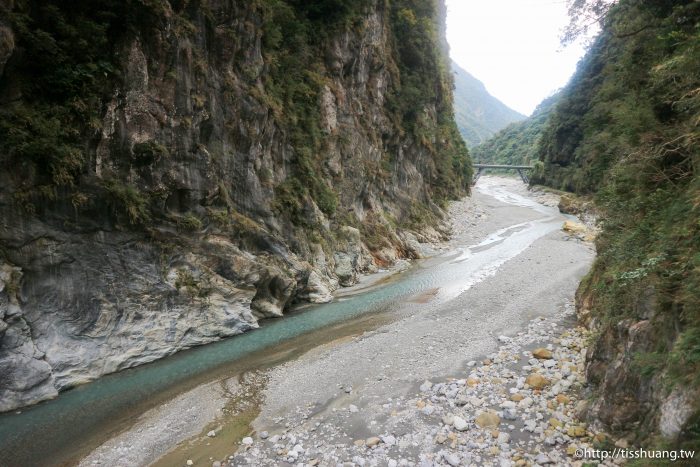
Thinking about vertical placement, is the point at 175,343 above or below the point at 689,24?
below

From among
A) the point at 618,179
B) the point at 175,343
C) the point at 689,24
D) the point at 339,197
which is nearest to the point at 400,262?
the point at 339,197

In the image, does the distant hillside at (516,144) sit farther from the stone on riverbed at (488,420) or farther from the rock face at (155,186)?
the stone on riverbed at (488,420)

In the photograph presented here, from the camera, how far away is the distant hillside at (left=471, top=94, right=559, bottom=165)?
11550 centimetres

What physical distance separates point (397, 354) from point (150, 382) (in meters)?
7.52

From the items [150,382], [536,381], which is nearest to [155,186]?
[150,382]

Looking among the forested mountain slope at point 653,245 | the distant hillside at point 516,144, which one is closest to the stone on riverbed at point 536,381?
the forested mountain slope at point 653,245

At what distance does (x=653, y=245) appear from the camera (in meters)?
7.13

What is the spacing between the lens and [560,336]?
39.1 ft

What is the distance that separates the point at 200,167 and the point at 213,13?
6.68m

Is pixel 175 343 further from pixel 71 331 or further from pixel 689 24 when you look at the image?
pixel 689 24

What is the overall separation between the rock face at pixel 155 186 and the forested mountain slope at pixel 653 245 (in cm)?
1261

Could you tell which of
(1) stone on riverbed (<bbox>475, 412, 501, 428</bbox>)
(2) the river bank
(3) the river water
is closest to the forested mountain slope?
(1) stone on riverbed (<bbox>475, 412, 501, 428</bbox>)

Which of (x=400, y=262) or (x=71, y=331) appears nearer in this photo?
(x=71, y=331)

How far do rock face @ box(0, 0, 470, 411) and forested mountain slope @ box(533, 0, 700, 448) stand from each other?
41.4ft
